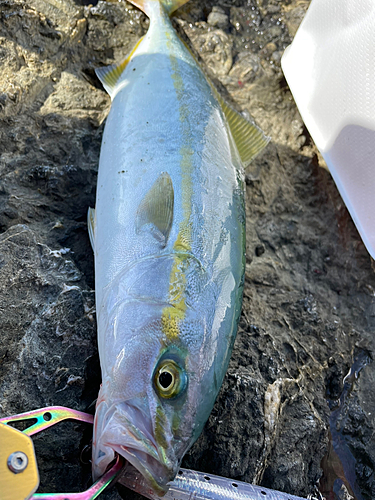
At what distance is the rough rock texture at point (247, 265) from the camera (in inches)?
70.2

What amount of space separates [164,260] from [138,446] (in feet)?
2.31

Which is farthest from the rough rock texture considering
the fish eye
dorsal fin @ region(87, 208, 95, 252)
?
the fish eye

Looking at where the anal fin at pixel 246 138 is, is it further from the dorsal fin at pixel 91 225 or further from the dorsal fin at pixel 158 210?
the dorsal fin at pixel 91 225

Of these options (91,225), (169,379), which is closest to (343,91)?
(91,225)

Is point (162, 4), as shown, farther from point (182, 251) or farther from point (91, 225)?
point (182, 251)

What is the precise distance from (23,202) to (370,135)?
231cm

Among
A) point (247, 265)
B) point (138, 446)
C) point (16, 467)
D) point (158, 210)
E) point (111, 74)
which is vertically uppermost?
point (111, 74)

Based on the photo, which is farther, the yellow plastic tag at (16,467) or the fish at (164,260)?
the fish at (164,260)

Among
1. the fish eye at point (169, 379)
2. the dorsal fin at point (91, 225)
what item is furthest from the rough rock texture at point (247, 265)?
the fish eye at point (169, 379)

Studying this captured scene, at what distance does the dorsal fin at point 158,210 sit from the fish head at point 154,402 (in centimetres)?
43

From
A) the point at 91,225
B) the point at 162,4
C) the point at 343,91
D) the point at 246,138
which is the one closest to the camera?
the point at 91,225

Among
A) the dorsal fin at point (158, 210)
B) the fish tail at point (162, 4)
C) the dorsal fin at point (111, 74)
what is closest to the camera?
the dorsal fin at point (158, 210)

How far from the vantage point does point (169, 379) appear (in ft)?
4.84

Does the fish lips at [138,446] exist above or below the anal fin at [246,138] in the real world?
below
